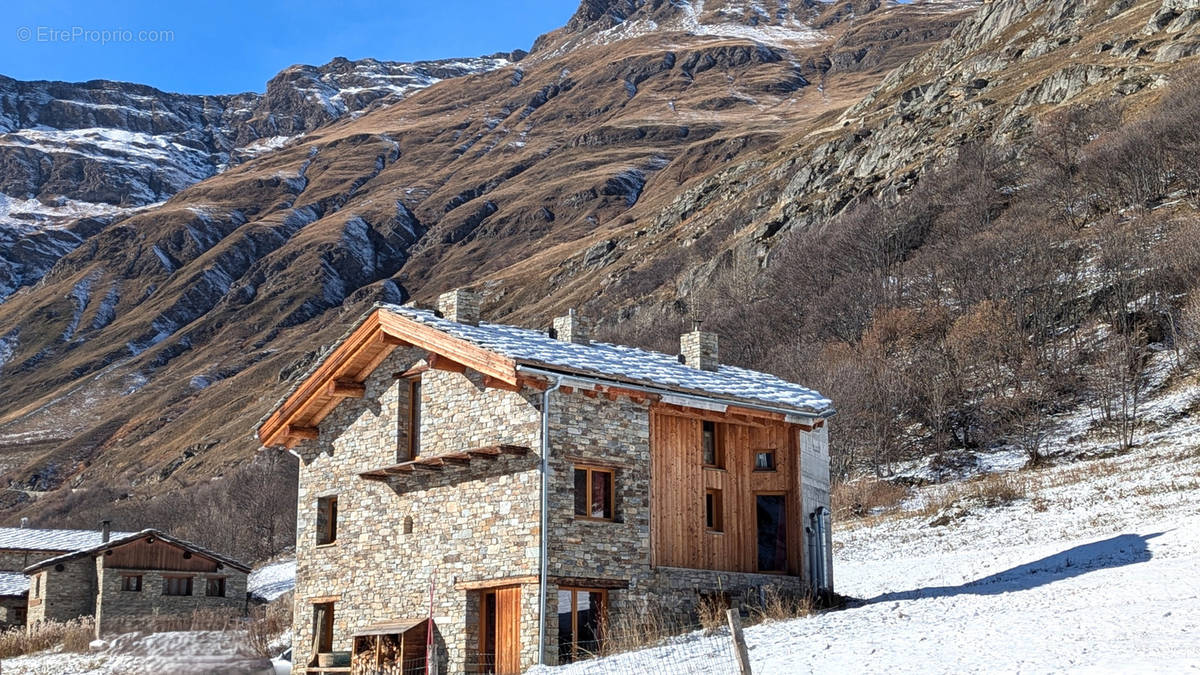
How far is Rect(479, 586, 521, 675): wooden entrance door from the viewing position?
25.0 metres

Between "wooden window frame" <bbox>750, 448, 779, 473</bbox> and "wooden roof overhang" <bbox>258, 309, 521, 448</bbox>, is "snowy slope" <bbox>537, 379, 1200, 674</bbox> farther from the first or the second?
"wooden roof overhang" <bbox>258, 309, 521, 448</bbox>

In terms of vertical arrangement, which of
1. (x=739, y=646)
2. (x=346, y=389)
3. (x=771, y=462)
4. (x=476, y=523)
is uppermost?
(x=346, y=389)

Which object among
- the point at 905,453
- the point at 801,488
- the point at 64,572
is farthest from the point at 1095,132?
the point at 64,572

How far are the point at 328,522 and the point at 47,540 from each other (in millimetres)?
42503

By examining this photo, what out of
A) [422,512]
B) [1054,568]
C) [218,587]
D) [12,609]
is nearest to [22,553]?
[12,609]

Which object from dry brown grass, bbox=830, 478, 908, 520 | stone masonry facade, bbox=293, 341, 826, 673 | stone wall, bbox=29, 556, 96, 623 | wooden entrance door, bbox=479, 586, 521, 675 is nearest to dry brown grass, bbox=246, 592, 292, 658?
stone masonry facade, bbox=293, 341, 826, 673

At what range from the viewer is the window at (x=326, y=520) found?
3053 cm

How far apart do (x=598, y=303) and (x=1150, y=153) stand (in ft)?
174

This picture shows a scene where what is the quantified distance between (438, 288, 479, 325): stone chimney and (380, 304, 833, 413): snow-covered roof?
36cm

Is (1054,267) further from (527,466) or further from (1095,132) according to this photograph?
(527,466)

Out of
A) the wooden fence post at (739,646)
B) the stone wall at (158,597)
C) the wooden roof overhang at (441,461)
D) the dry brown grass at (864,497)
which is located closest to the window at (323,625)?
the wooden roof overhang at (441,461)

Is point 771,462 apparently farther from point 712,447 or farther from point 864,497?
point 864,497

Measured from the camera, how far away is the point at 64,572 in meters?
55.9

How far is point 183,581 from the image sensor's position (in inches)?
2264
